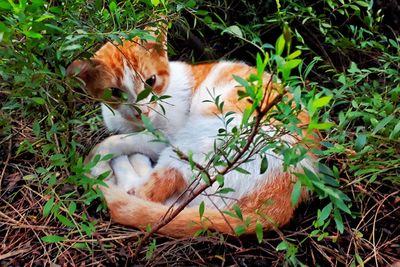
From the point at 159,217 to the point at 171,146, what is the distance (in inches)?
17.3

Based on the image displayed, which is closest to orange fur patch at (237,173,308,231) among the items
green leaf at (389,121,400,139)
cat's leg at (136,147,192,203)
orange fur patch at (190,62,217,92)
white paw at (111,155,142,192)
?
cat's leg at (136,147,192,203)

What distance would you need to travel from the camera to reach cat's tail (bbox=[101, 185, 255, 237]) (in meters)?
2.25

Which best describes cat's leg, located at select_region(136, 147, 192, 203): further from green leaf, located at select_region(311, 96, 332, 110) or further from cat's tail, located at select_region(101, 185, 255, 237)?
green leaf, located at select_region(311, 96, 332, 110)

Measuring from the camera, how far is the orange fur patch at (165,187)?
259cm

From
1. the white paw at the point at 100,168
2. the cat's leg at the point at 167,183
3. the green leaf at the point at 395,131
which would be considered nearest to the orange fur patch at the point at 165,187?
the cat's leg at the point at 167,183

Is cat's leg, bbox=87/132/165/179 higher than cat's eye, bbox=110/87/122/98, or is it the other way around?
cat's eye, bbox=110/87/122/98

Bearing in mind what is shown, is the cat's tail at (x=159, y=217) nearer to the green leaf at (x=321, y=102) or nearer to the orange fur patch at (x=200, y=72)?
the green leaf at (x=321, y=102)

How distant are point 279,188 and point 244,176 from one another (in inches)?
6.4

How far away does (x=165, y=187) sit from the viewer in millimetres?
2598

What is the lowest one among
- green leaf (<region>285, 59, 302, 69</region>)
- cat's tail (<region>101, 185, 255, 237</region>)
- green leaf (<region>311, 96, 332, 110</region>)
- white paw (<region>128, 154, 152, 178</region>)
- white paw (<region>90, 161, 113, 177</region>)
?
white paw (<region>128, 154, 152, 178</region>)

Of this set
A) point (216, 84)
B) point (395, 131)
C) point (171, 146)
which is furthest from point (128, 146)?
point (395, 131)

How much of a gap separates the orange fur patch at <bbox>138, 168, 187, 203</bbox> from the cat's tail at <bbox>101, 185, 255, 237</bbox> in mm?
132

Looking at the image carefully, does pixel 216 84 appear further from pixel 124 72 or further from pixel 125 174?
pixel 125 174

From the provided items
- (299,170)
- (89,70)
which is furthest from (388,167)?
(89,70)
